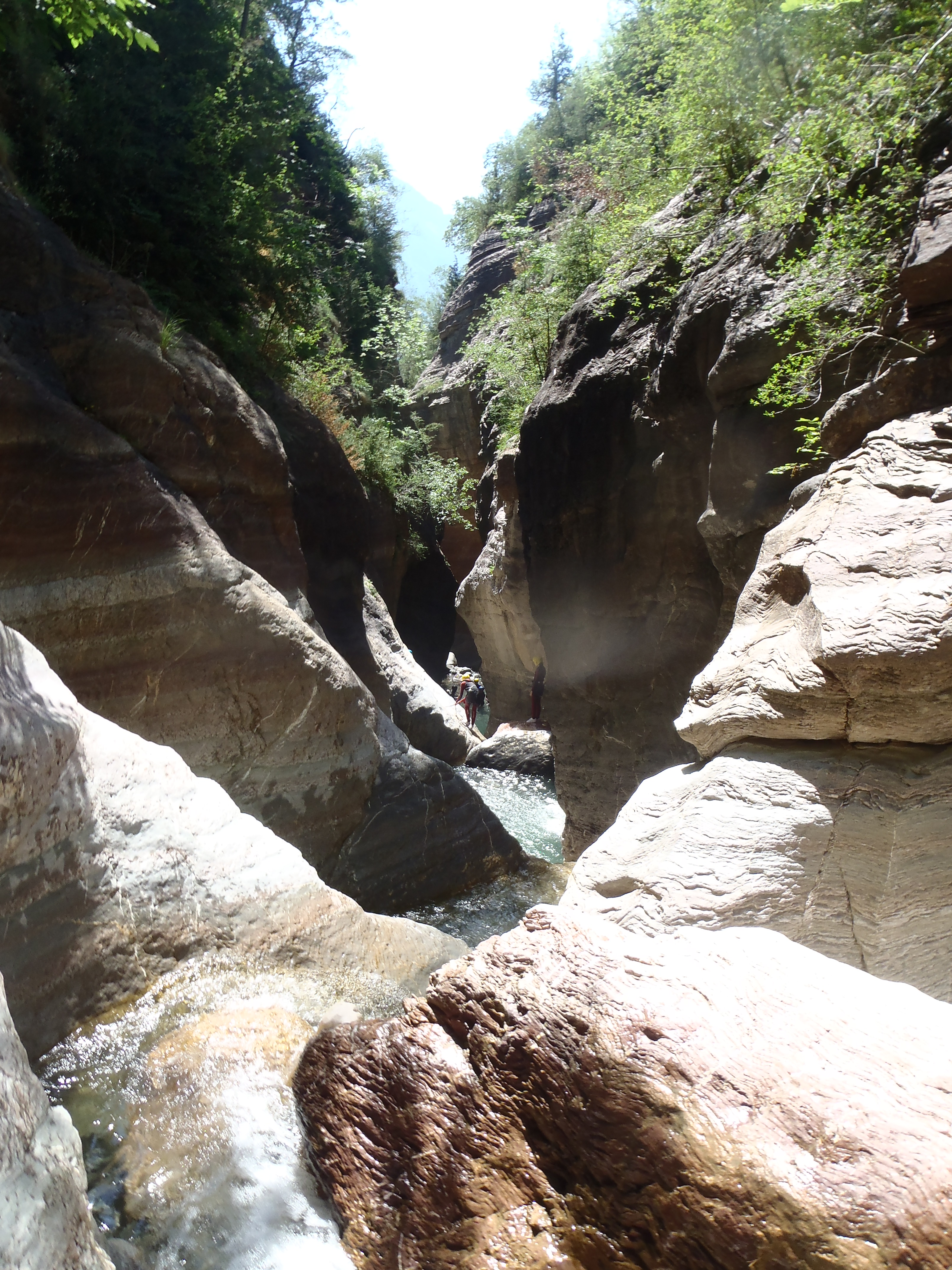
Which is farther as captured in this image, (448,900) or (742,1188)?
(448,900)

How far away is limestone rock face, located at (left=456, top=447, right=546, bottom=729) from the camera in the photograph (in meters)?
17.2

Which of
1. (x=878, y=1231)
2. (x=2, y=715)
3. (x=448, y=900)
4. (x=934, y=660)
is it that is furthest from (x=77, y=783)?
(x=448, y=900)

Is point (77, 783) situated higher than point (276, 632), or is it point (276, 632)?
point (276, 632)

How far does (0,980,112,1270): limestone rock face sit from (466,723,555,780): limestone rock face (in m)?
14.6

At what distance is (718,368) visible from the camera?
8039mm

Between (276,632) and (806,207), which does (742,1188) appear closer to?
(276,632)

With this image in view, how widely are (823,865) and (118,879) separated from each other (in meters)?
3.19

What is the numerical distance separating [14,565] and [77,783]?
2976 mm

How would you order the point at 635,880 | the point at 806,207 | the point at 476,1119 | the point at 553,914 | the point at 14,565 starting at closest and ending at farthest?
1. the point at 476,1119
2. the point at 553,914
3. the point at 635,880
4. the point at 14,565
5. the point at 806,207

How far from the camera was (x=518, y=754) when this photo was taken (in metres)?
16.7

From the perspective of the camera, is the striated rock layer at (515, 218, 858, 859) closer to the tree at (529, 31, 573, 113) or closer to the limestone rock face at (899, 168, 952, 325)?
the limestone rock face at (899, 168, 952, 325)

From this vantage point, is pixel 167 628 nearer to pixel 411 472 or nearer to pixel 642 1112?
pixel 642 1112

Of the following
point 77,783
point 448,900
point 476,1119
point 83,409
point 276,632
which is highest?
point 83,409

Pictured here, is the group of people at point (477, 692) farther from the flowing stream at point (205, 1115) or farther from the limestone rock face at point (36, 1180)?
the limestone rock face at point (36, 1180)
